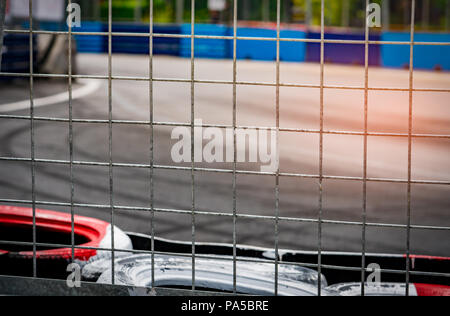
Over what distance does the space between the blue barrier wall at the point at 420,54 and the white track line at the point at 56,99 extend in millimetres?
10325

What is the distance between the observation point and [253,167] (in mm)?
9508

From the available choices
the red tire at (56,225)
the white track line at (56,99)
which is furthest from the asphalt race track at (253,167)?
the red tire at (56,225)

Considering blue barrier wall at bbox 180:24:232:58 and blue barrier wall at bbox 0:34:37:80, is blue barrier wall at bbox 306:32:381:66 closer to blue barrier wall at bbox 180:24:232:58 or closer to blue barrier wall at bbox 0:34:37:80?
blue barrier wall at bbox 180:24:232:58

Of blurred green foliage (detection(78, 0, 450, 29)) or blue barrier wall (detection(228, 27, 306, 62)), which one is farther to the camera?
blurred green foliage (detection(78, 0, 450, 29))

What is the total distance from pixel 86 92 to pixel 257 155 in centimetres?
685

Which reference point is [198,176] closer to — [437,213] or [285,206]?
[285,206]

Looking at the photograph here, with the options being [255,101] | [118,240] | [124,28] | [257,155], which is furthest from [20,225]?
[124,28]

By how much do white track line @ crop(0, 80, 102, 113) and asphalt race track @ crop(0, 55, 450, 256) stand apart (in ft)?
0.28

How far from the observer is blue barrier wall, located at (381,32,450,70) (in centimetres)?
2298

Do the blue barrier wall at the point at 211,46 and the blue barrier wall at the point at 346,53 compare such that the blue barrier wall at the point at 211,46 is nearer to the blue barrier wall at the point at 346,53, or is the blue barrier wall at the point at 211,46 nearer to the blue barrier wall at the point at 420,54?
the blue barrier wall at the point at 346,53
